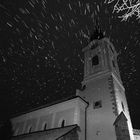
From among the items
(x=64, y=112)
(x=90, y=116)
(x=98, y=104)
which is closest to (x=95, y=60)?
(x=98, y=104)

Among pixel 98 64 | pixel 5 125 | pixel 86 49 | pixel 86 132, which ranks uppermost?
pixel 86 49

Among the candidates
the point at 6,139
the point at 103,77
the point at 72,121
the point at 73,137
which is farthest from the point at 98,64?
the point at 6,139

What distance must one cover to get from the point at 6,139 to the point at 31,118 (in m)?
6.29

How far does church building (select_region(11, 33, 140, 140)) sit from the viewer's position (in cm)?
1602

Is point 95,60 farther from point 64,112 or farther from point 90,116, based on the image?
point 64,112

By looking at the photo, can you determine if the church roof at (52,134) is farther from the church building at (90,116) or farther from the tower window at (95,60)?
the tower window at (95,60)

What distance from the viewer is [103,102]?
18.6 meters

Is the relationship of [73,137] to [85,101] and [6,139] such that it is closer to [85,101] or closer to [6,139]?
[85,101]

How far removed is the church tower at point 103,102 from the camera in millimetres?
15773

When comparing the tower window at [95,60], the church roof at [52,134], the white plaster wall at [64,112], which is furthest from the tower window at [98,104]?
the tower window at [95,60]

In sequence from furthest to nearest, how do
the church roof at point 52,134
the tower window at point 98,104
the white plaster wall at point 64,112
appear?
1. the tower window at point 98,104
2. the white plaster wall at point 64,112
3. the church roof at point 52,134

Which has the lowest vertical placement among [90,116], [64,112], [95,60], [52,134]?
[52,134]

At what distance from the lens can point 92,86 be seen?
2183 centimetres

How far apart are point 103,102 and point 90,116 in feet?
7.91
